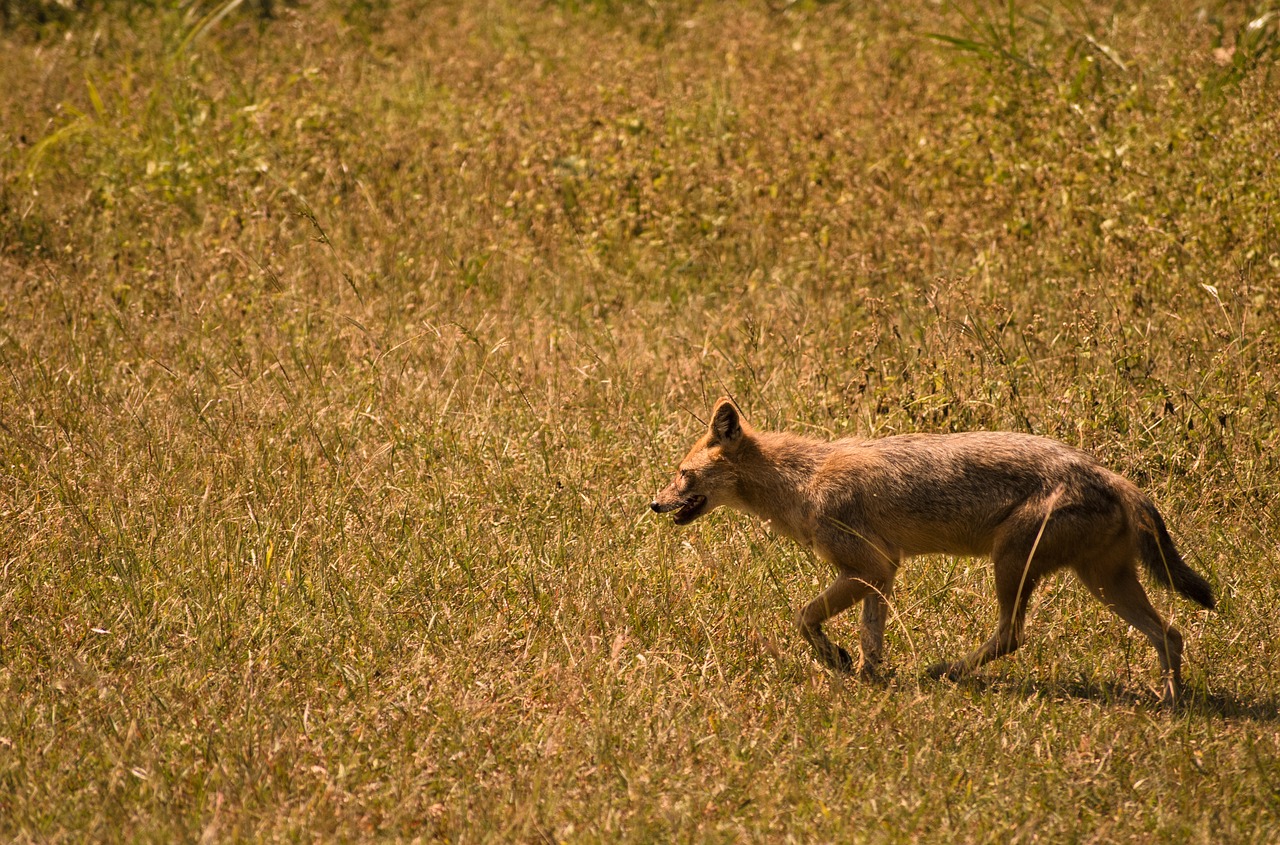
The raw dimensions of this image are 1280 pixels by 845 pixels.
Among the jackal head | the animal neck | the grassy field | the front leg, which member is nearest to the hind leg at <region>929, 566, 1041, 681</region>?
the grassy field

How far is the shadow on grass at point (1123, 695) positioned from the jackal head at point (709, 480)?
4.07 feet

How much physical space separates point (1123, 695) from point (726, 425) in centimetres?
197

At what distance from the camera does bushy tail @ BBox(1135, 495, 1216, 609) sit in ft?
17.2

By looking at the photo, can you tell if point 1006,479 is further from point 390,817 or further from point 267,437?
point 267,437

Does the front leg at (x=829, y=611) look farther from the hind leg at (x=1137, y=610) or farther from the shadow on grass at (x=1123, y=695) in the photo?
the hind leg at (x=1137, y=610)

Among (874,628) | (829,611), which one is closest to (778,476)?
(829,611)

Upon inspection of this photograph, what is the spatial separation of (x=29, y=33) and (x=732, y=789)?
11.8 metres

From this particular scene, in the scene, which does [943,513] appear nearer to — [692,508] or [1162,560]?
[1162,560]

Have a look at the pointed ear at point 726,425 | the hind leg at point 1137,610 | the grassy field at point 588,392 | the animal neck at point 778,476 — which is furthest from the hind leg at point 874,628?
the pointed ear at point 726,425

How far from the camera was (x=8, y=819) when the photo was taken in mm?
4027

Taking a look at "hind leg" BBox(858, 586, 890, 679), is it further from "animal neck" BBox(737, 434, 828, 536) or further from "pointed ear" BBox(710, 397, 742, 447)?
"pointed ear" BBox(710, 397, 742, 447)

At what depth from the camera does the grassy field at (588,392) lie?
4.47 metres

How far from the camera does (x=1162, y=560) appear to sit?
530 centimetres

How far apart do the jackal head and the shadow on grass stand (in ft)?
4.07
